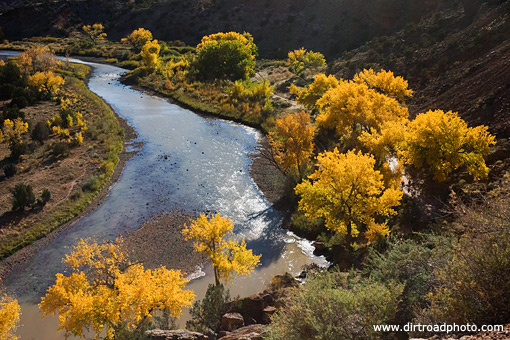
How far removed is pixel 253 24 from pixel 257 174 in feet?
305

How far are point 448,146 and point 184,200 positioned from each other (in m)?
26.7

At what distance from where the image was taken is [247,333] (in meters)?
18.2

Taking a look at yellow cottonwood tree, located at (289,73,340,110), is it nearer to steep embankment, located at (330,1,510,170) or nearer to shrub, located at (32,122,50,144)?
steep embankment, located at (330,1,510,170)

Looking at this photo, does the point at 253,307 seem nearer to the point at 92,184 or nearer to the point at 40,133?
the point at 92,184

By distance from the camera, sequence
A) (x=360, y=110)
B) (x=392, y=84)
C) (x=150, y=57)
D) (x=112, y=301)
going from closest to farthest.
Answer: (x=112, y=301), (x=360, y=110), (x=392, y=84), (x=150, y=57)

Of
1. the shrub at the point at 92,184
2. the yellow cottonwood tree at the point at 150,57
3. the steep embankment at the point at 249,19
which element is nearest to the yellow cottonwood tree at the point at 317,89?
the shrub at the point at 92,184

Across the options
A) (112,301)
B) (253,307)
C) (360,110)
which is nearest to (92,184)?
(112,301)

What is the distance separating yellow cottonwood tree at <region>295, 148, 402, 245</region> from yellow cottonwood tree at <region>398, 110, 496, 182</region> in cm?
414

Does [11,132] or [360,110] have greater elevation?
[11,132]

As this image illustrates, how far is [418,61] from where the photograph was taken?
57.2m

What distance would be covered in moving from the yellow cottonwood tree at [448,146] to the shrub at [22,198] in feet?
122

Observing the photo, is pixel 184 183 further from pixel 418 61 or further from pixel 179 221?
pixel 418 61

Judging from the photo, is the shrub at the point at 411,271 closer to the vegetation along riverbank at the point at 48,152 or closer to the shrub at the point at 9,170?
the vegetation along riverbank at the point at 48,152

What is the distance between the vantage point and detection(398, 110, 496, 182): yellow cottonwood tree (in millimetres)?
26078
